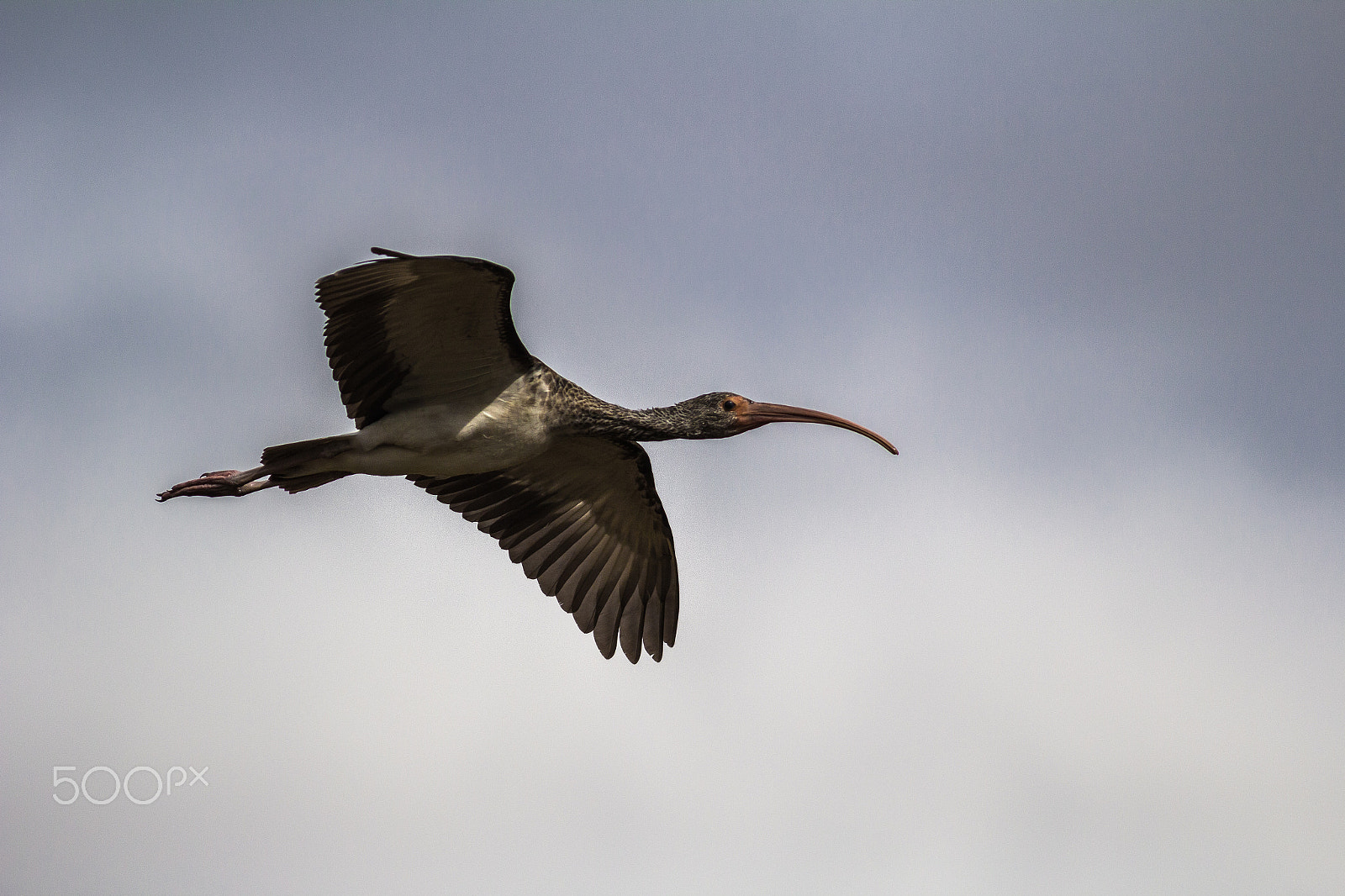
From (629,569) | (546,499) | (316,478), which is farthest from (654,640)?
(316,478)

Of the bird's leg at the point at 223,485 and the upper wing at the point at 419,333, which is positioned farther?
the bird's leg at the point at 223,485

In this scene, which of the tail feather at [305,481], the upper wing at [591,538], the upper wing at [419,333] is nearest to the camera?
the upper wing at [419,333]

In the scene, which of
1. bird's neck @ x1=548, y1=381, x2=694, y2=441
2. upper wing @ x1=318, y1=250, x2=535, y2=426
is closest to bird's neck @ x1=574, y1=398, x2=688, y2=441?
bird's neck @ x1=548, y1=381, x2=694, y2=441

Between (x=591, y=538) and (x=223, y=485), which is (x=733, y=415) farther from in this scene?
(x=223, y=485)

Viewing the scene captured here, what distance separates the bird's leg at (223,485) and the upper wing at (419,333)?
1471mm

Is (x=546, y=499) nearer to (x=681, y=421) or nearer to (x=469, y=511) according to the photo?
(x=469, y=511)

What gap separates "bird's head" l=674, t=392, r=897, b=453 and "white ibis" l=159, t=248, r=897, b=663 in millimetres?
14

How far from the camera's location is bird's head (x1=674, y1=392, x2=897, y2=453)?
55.7 ft

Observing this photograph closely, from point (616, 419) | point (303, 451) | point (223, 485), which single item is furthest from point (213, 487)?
point (616, 419)

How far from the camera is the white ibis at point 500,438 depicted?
14805mm

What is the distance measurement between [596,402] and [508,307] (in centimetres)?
170

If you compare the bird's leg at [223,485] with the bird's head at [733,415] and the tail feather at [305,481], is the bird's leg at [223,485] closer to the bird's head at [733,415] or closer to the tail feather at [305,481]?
the tail feather at [305,481]

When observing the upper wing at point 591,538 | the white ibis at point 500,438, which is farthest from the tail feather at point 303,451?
the upper wing at point 591,538

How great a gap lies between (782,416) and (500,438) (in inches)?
144
